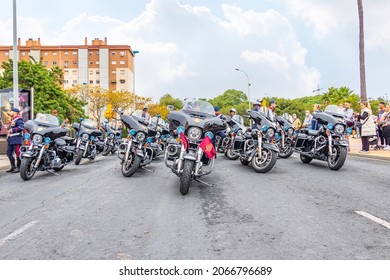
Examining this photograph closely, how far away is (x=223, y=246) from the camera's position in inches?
155

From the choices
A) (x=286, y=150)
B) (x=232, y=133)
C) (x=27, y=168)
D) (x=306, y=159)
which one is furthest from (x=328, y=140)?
(x=27, y=168)

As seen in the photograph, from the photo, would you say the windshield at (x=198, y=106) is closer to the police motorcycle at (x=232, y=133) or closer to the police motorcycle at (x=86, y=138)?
the police motorcycle at (x=232, y=133)

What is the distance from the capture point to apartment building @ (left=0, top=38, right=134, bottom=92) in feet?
286

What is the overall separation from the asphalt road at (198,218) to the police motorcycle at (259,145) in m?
0.45

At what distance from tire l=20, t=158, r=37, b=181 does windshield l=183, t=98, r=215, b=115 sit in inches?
158

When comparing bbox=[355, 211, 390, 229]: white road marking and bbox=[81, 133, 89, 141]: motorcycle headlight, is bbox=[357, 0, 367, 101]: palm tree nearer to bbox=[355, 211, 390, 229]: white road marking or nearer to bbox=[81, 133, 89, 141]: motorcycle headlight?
bbox=[81, 133, 89, 141]: motorcycle headlight

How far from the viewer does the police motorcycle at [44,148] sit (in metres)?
8.85

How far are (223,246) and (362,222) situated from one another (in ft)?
6.78

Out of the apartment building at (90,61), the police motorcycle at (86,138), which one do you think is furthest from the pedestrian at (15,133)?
the apartment building at (90,61)

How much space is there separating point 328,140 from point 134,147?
4959 millimetres

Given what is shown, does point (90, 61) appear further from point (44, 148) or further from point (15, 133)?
point (44, 148)

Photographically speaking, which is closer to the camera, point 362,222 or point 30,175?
point 362,222
